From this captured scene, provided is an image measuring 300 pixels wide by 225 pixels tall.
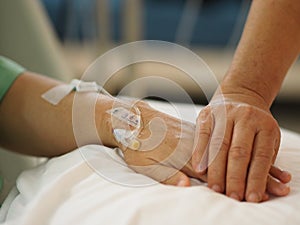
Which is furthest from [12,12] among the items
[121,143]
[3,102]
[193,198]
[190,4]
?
[190,4]

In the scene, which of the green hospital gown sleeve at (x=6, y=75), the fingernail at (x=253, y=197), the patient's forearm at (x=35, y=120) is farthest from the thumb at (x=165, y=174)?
the green hospital gown sleeve at (x=6, y=75)

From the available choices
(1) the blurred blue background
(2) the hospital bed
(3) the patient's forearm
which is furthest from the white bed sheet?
(1) the blurred blue background

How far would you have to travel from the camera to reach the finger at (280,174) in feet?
3.18

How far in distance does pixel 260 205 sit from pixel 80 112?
0.46m

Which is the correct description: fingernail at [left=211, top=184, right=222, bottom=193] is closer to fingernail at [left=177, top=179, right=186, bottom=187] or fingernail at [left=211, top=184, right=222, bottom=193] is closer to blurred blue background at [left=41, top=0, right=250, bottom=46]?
fingernail at [left=177, top=179, right=186, bottom=187]

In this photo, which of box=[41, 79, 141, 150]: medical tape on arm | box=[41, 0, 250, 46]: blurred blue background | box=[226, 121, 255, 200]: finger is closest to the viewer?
box=[226, 121, 255, 200]: finger

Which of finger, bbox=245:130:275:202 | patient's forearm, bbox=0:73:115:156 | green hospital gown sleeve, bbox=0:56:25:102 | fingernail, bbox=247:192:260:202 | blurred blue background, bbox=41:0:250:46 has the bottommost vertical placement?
blurred blue background, bbox=41:0:250:46

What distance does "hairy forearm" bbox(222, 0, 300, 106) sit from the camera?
1.16m

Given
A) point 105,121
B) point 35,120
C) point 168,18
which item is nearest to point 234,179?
point 105,121

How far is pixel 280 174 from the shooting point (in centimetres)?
98

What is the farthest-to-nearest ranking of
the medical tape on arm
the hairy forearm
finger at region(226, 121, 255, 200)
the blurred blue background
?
the blurred blue background < the hairy forearm < the medical tape on arm < finger at region(226, 121, 255, 200)

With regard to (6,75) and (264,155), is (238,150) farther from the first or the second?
(6,75)

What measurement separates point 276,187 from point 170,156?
7.7 inches

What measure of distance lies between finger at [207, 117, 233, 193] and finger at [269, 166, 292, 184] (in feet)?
0.28
